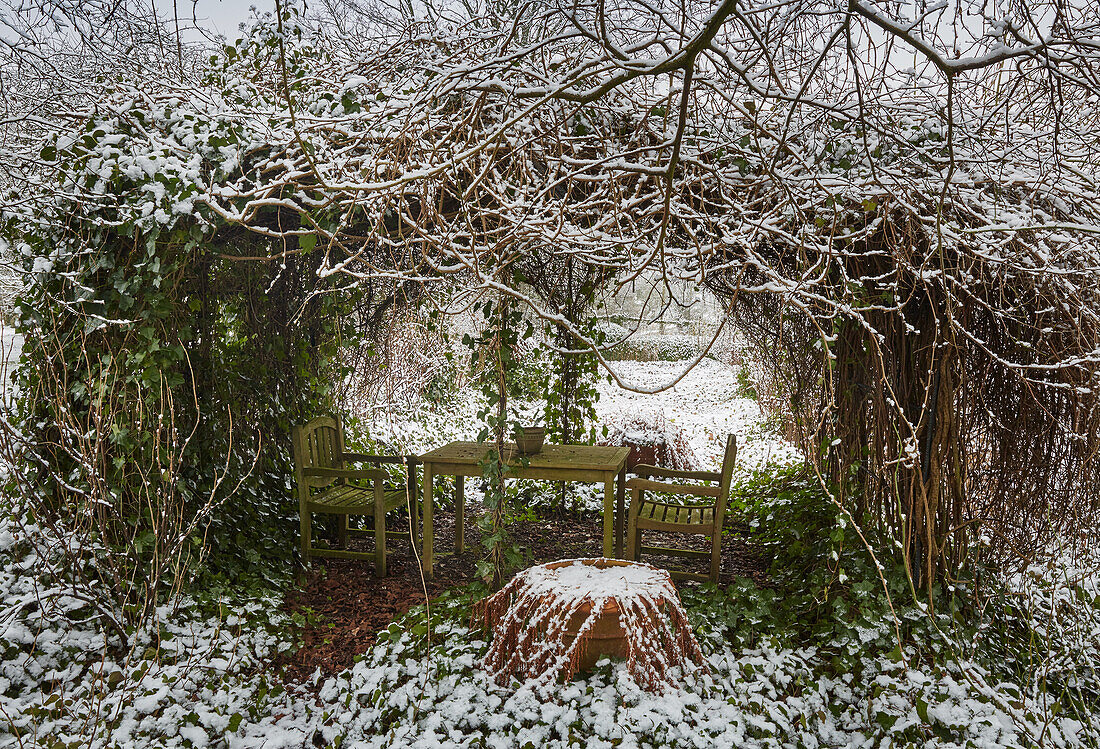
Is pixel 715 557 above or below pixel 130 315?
below

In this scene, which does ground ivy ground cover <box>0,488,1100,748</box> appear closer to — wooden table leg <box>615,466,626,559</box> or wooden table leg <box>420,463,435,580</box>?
wooden table leg <box>420,463,435,580</box>

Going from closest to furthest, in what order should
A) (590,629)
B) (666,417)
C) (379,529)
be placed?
(590,629) < (379,529) < (666,417)

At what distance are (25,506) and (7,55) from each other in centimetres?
202

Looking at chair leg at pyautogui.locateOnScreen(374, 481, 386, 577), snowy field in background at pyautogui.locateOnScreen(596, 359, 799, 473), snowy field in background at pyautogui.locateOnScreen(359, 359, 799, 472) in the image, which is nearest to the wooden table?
chair leg at pyautogui.locateOnScreen(374, 481, 386, 577)

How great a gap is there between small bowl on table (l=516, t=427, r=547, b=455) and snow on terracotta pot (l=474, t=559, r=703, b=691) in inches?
42.7

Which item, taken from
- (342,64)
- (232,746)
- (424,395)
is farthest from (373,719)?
(424,395)

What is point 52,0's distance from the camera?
8.23 feet

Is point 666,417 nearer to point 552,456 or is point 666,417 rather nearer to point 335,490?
point 552,456

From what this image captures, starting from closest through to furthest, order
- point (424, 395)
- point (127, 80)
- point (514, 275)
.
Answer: point (127, 80), point (514, 275), point (424, 395)

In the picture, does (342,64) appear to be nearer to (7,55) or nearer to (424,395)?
(7,55)

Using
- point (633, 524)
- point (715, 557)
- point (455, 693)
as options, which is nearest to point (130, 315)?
point (455, 693)

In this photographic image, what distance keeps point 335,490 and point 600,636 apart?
2287 mm

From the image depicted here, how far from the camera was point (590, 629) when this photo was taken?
2670 millimetres

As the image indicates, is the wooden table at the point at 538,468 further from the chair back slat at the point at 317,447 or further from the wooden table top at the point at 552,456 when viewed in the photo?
the chair back slat at the point at 317,447
